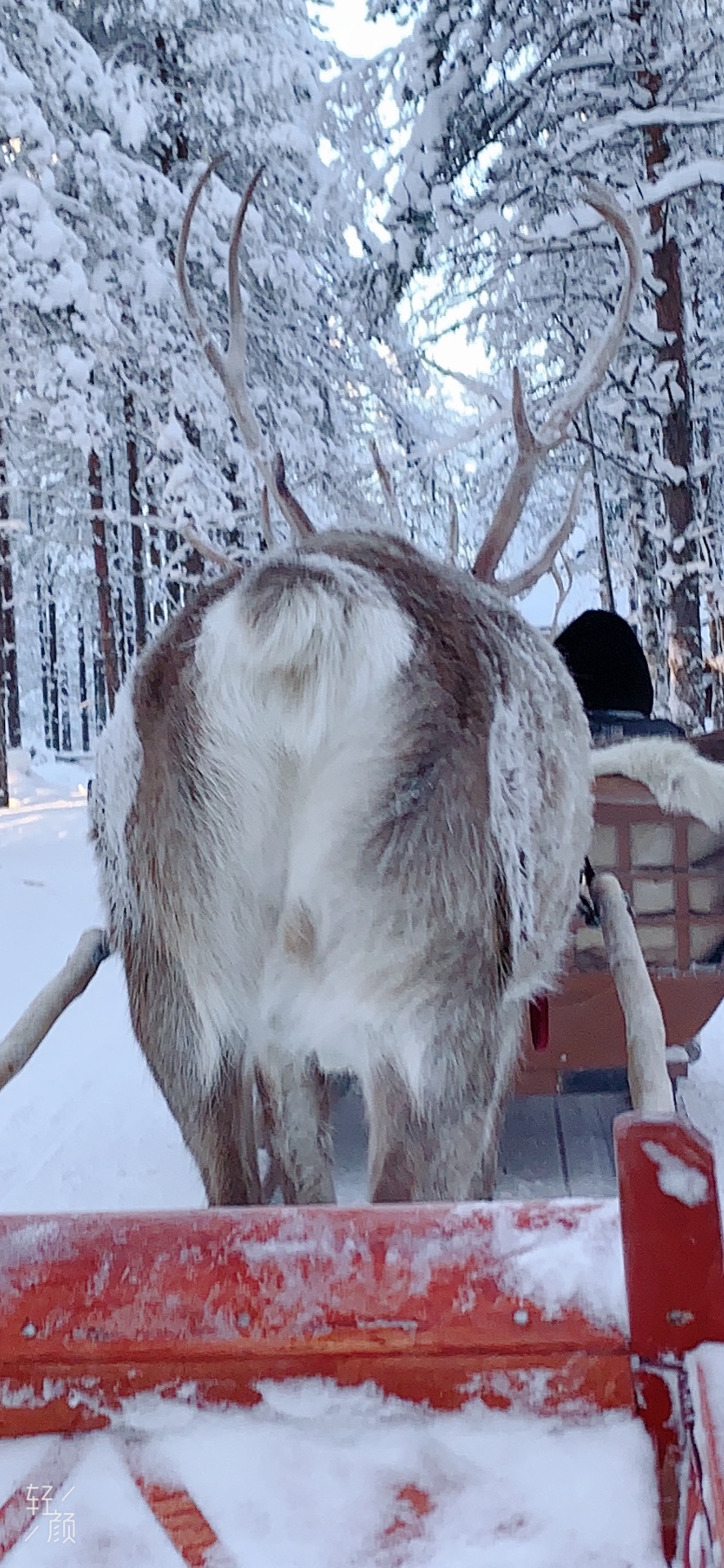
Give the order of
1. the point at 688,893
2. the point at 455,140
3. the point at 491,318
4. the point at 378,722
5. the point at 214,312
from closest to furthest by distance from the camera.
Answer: the point at 378,722 < the point at 688,893 < the point at 455,140 < the point at 491,318 < the point at 214,312

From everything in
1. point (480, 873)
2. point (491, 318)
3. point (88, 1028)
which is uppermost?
point (491, 318)

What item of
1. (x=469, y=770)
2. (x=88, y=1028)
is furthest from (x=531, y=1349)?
(x=88, y=1028)

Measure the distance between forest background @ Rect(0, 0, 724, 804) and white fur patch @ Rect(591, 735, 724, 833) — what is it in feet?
1.80

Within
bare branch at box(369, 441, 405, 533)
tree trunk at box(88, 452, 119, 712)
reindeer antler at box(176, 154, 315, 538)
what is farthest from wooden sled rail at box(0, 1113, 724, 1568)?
tree trunk at box(88, 452, 119, 712)

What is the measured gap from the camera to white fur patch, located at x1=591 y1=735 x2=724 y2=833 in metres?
2.89

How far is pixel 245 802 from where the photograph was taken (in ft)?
5.01

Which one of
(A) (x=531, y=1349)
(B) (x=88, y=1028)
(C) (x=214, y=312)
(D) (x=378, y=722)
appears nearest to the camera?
(A) (x=531, y=1349)

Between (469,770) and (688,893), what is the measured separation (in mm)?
1855

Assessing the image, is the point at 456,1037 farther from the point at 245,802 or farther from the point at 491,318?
the point at 491,318

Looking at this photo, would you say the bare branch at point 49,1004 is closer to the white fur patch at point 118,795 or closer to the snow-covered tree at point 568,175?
the white fur patch at point 118,795

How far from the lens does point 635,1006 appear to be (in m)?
1.77

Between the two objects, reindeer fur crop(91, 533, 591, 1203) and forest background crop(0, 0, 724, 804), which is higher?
forest background crop(0, 0, 724, 804)

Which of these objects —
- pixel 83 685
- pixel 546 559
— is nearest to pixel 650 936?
pixel 546 559

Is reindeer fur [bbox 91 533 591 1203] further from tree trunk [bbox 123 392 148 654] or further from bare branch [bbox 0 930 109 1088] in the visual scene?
tree trunk [bbox 123 392 148 654]
